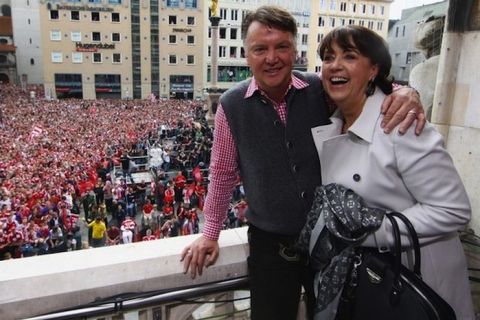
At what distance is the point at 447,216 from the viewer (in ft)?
4.73

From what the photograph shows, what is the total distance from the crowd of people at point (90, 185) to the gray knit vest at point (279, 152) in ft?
27.0

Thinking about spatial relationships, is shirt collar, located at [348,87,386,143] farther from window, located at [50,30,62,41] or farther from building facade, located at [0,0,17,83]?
building facade, located at [0,0,17,83]

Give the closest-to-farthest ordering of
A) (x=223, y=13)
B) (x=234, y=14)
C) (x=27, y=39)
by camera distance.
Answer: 1. (x=223, y=13)
2. (x=234, y=14)
3. (x=27, y=39)

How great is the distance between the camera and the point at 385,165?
4.96 feet

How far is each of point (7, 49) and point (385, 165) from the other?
69.9 metres

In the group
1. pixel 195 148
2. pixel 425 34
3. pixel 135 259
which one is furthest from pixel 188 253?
pixel 195 148

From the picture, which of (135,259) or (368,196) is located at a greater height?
(368,196)

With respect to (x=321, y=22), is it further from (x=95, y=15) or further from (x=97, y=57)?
(x=97, y=57)

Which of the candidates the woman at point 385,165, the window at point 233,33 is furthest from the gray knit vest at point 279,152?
the window at point 233,33

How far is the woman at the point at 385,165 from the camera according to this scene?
144cm

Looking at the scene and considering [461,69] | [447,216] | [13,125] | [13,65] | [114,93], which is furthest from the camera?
[13,65]

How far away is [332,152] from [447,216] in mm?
505

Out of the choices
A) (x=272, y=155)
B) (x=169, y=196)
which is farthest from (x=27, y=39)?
(x=272, y=155)

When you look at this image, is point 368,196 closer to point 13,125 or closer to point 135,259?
point 135,259
